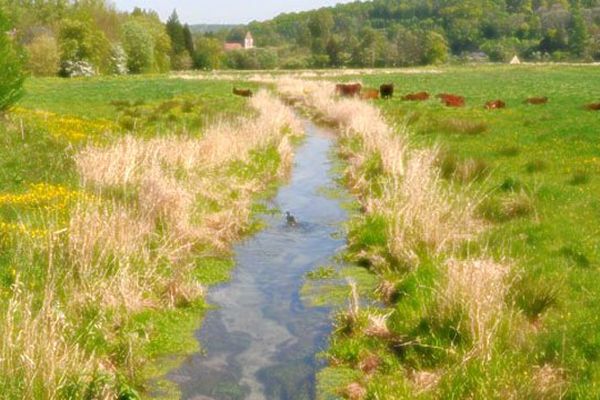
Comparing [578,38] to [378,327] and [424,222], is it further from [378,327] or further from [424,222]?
[378,327]

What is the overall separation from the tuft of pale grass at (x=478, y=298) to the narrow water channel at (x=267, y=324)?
1.77 m

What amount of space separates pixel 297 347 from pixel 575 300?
11.2 feet

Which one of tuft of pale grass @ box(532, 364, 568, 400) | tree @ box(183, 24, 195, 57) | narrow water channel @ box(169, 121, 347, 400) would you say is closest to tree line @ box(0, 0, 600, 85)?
tree @ box(183, 24, 195, 57)

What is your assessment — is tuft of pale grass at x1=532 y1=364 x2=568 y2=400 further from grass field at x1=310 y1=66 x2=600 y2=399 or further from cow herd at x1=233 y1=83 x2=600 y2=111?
cow herd at x1=233 y1=83 x2=600 y2=111

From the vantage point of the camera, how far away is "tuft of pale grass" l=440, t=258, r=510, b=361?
24.1 ft

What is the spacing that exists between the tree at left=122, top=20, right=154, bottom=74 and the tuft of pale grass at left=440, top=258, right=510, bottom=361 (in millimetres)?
89203

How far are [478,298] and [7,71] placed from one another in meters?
19.8

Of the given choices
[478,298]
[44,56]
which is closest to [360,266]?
[478,298]

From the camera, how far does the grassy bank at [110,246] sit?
661 centimetres

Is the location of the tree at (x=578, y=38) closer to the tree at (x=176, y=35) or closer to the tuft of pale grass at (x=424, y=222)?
the tree at (x=176, y=35)

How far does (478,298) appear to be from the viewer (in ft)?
25.6

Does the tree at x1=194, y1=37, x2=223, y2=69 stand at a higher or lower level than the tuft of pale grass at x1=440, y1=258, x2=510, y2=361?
higher

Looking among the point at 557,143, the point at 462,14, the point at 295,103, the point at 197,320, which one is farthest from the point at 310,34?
the point at 197,320

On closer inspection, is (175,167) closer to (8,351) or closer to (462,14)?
(8,351)
